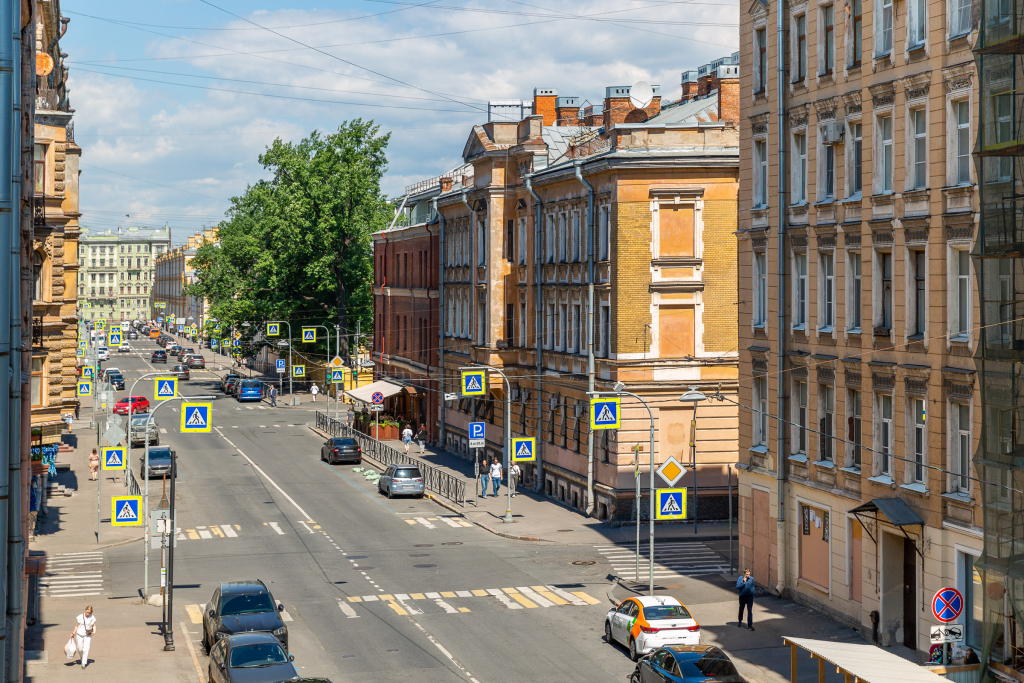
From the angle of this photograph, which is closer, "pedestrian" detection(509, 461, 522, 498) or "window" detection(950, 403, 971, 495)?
"window" detection(950, 403, 971, 495)

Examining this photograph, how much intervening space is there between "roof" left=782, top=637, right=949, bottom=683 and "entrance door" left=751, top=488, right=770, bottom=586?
1409cm

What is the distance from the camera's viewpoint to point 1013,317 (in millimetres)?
24203

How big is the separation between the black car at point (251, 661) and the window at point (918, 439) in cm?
1506

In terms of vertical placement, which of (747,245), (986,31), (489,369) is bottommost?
(489,369)

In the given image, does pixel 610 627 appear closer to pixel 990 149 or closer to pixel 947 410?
pixel 947 410

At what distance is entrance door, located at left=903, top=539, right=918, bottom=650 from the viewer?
1195 inches

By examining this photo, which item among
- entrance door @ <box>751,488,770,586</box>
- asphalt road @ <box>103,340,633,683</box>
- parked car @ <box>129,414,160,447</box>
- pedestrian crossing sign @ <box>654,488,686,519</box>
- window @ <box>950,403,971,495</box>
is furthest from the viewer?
parked car @ <box>129,414,160,447</box>

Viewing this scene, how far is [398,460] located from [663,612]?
3797cm

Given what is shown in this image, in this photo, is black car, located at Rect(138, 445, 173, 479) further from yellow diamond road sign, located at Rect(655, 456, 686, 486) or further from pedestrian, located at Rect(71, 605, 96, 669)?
pedestrian, located at Rect(71, 605, 96, 669)

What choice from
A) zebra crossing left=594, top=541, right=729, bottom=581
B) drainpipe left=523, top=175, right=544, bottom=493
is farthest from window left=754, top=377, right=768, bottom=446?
drainpipe left=523, top=175, right=544, bottom=493

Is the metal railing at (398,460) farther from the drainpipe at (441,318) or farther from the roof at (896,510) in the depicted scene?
the roof at (896,510)

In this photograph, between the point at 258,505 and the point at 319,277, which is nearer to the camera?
the point at 258,505

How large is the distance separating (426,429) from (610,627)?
46.2m

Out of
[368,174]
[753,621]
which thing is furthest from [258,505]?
[368,174]
